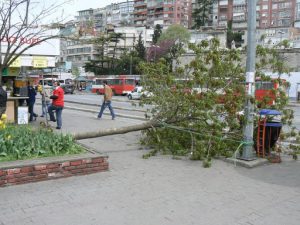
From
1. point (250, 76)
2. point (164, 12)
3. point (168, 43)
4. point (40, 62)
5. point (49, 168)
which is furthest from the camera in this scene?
point (164, 12)

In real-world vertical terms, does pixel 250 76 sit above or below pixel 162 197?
above

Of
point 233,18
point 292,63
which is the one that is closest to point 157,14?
point 233,18

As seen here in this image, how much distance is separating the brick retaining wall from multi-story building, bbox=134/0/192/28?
4679 inches

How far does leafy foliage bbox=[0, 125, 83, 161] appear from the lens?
268 inches

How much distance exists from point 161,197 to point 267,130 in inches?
156

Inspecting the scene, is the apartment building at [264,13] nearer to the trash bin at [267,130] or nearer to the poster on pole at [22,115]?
the poster on pole at [22,115]

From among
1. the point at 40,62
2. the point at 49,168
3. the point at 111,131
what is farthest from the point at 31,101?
the point at 49,168

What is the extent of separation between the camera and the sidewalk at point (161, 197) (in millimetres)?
4973

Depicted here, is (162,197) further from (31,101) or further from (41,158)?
(31,101)

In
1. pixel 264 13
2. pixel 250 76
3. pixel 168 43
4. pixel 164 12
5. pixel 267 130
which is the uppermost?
pixel 164 12

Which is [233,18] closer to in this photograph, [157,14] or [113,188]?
[157,14]

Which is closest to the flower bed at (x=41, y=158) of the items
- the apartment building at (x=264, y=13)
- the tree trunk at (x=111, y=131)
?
the tree trunk at (x=111, y=131)

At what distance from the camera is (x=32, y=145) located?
7027 millimetres

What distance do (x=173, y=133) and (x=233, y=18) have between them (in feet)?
345
